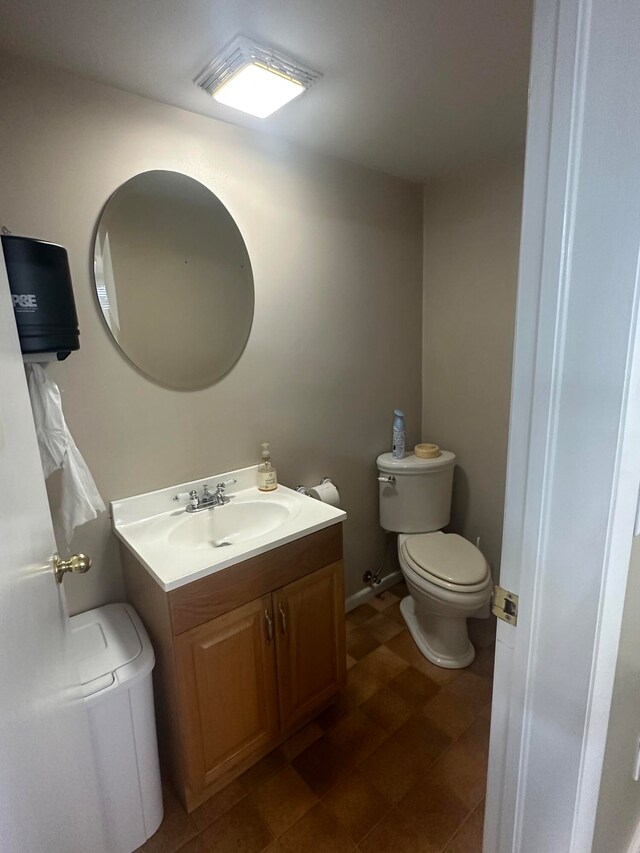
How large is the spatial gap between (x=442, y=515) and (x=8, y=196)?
6.88 feet

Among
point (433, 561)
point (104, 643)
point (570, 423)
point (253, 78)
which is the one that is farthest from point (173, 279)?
point (433, 561)

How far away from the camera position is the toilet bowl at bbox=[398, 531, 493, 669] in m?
1.70

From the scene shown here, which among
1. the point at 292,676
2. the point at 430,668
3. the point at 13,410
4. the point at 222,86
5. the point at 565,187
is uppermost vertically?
the point at 222,86

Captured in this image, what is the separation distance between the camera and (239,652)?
4.20ft

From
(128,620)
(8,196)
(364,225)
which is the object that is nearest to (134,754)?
(128,620)

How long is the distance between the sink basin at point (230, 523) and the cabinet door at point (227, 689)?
30 cm

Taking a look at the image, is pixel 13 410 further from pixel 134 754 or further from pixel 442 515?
pixel 442 515

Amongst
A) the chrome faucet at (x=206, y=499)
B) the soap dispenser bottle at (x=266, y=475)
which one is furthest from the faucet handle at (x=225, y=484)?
the soap dispenser bottle at (x=266, y=475)

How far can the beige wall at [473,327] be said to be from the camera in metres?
1.94

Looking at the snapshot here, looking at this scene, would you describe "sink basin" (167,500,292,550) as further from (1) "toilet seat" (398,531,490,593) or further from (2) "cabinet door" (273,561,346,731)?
(1) "toilet seat" (398,531,490,593)

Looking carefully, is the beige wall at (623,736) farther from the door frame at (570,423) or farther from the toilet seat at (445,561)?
the toilet seat at (445,561)

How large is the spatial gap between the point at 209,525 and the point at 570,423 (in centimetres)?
126

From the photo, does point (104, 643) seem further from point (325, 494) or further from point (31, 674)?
point (325, 494)

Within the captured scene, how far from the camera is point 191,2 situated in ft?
3.20
